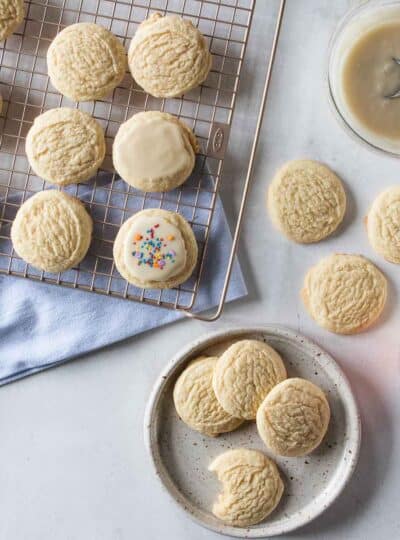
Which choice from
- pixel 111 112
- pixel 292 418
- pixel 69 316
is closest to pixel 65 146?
pixel 111 112

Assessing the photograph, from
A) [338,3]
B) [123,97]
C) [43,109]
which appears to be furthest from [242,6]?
[43,109]

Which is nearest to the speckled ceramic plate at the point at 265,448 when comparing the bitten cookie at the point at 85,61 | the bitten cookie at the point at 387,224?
the bitten cookie at the point at 387,224

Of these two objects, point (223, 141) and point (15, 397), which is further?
point (15, 397)

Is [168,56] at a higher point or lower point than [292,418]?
higher

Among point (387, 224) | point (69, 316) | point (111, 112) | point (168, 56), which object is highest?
point (168, 56)

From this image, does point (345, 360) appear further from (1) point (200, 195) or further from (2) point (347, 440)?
(1) point (200, 195)

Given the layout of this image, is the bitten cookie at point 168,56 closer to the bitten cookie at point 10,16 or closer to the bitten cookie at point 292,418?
the bitten cookie at point 10,16

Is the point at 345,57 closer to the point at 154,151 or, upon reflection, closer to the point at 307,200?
the point at 307,200
